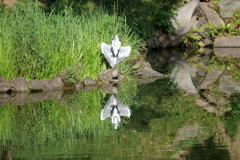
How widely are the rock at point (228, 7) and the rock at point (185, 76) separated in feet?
33.5

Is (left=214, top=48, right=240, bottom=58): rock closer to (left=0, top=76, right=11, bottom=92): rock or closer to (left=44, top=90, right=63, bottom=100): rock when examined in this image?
(left=44, top=90, right=63, bottom=100): rock

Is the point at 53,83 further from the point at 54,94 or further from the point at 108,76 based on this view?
the point at 108,76

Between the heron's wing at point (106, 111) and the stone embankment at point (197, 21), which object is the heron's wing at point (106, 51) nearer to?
the heron's wing at point (106, 111)

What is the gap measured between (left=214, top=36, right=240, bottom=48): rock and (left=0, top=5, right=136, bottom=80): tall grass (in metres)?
13.3

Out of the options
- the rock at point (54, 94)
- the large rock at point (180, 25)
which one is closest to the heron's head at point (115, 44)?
the rock at point (54, 94)

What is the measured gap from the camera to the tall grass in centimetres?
1207

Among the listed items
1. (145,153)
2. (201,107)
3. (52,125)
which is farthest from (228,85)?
(145,153)

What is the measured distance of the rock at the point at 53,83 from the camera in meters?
12.1

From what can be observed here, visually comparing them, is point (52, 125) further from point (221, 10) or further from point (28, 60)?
point (221, 10)

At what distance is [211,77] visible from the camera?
1492 cm

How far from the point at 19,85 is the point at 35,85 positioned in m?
0.36

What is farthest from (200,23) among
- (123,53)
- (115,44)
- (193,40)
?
(115,44)

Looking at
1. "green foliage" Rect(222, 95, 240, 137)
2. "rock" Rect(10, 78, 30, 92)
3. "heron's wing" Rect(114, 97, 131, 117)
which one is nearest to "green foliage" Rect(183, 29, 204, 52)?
"rock" Rect(10, 78, 30, 92)

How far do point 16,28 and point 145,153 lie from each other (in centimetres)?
667
